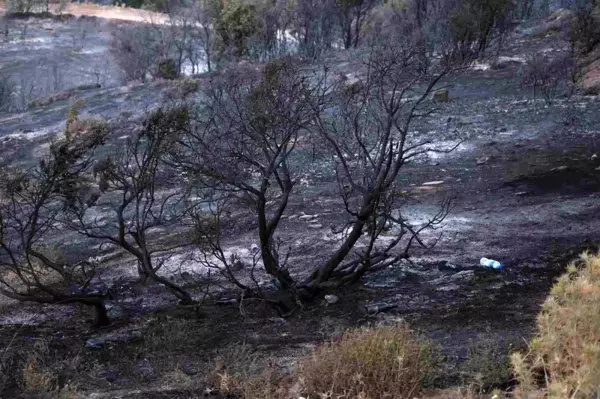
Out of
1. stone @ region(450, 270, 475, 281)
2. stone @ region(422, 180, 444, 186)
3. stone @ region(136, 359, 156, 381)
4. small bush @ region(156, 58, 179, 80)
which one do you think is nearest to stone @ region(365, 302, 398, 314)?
stone @ region(450, 270, 475, 281)

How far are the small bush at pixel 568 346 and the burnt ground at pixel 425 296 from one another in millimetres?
654

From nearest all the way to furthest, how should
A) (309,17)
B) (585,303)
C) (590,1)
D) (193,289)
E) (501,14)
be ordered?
(585,303) → (193,289) → (501,14) → (590,1) → (309,17)

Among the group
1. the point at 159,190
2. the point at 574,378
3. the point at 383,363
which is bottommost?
the point at 159,190

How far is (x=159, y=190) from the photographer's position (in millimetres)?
14766

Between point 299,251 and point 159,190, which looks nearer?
point 299,251

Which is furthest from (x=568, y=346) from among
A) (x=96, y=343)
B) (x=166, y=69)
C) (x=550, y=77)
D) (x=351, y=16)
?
(x=351, y=16)

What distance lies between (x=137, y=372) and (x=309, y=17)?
95.2ft

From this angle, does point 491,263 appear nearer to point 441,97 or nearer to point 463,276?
point 463,276

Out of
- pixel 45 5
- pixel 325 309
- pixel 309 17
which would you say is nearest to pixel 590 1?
pixel 309 17

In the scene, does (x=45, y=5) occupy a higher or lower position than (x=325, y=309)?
higher

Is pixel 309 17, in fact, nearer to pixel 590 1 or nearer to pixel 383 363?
pixel 590 1

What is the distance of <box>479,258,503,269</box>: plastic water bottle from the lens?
8.61 m

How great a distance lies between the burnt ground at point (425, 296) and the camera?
6.52 m

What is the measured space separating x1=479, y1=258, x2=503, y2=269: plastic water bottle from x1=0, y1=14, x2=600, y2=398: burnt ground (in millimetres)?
93
